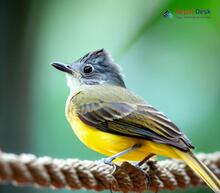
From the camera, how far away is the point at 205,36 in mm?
3174

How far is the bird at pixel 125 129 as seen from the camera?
185 centimetres

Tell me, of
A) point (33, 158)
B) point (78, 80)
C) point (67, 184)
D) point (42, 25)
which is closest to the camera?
point (33, 158)

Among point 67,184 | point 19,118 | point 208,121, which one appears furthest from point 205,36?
point 67,184

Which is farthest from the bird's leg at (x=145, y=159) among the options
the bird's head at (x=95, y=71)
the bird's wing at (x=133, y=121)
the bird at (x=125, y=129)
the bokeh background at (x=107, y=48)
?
the bokeh background at (x=107, y=48)

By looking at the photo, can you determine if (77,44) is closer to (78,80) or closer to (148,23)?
(148,23)

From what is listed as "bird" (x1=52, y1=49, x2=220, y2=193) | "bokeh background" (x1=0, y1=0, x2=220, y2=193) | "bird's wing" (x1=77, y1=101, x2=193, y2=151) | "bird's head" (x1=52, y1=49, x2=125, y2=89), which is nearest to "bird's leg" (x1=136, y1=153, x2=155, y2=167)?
"bird" (x1=52, y1=49, x2=220, y2=193)

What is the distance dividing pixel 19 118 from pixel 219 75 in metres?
1.18

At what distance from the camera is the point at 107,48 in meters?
2.98

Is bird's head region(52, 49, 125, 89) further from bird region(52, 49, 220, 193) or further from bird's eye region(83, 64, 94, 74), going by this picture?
bird region(52, 49, 220, 193)

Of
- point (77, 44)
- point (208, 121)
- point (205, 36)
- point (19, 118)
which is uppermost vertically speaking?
point (205, 36)

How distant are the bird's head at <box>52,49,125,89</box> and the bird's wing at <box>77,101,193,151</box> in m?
0.37

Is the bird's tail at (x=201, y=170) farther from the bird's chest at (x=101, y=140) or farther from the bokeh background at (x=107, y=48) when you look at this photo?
the bokeh background at (x=107, y=48)

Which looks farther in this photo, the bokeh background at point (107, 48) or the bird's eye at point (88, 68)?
the bokeh background at point (107, 48)

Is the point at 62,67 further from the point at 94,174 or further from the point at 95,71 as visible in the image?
the point at 94,174
